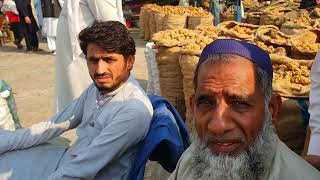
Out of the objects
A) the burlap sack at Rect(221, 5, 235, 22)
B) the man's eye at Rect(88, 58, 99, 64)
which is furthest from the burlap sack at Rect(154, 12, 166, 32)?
the man's eye at Rect(88, 58, 99, 64)

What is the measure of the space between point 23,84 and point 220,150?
587 cm

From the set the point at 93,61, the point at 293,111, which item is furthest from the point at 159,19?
the point at 93,61

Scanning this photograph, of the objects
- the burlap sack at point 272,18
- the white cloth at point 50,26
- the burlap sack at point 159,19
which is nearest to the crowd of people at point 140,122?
the burlap sack at point 272,18

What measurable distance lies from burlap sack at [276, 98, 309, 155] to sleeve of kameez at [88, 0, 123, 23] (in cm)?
175

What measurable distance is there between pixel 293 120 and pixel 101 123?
4.36ft

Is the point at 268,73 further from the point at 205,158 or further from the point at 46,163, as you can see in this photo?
the point at 46,163

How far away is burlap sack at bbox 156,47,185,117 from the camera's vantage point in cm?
415

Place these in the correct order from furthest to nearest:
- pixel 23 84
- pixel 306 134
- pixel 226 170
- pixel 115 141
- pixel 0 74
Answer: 1. pixel 0 74
2. pixel 23 84
3. pixel 306 134
4. pixel 115 141
5. pixel 226 170

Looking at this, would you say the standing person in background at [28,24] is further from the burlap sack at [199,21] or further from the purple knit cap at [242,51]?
the purple knit cap at [242,51]

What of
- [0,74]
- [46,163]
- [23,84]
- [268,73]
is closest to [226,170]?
[268,73]

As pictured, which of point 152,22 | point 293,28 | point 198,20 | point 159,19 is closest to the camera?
point 293,28

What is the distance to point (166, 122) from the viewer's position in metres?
2.04

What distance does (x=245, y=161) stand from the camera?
1341 mm

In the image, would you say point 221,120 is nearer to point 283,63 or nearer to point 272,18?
point 283,63
